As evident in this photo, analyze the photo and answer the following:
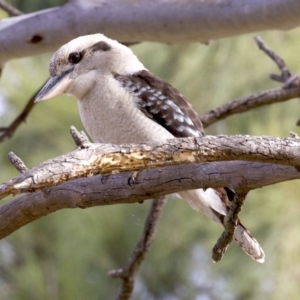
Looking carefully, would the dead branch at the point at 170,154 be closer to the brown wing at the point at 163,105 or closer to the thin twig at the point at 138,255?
the brown wing at the point at 163,105

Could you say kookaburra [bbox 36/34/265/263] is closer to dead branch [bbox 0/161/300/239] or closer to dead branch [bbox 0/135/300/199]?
dead branch [bbox 0/161/300/239]

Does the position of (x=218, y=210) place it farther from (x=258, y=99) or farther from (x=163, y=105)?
(x=258, y=99)

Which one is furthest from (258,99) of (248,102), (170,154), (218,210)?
(170,154)

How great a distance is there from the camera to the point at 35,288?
3670 mm

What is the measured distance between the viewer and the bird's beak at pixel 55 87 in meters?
2.09

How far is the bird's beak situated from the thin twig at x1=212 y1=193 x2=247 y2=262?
822mm

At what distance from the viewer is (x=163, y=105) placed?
7.15 ft

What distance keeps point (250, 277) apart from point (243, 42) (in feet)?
4.24

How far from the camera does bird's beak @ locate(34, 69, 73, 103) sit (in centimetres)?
209

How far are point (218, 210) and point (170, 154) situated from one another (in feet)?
2.57

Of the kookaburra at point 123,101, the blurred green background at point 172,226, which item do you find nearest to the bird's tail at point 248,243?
the kookaburra at point 123,101

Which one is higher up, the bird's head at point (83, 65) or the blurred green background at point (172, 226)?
the bird's head at point (83, 65)

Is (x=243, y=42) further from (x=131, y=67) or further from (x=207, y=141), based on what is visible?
(x=207, y=141)

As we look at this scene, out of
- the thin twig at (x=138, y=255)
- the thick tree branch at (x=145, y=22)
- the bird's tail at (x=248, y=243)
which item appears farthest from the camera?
the thin twig at (x=138, y=255)
